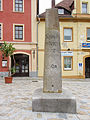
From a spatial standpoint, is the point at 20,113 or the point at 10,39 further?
the point at 10,39

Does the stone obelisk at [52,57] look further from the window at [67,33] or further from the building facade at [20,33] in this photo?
the window at [67,33]

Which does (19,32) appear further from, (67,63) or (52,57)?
(52,57)

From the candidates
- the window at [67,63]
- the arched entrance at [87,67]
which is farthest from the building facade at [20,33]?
the arched entrance at [87,67]

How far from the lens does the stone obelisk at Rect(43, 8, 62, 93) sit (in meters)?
3.93

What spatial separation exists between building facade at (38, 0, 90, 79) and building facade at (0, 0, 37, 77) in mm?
907

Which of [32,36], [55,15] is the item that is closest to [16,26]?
[32,36]

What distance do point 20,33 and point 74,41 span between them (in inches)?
262

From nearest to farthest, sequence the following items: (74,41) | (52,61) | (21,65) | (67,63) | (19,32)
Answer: (52,61) → (19,32) → (21,65) → (74,41) → (67,63)

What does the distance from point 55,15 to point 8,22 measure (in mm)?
11704

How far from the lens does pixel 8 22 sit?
14.4m

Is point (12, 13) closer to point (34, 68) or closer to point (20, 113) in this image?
point (34, 68)

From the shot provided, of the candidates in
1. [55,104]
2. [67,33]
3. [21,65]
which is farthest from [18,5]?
[55,104]

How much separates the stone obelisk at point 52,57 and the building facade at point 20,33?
10532 millimetres

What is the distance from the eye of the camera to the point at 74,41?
15109mm
